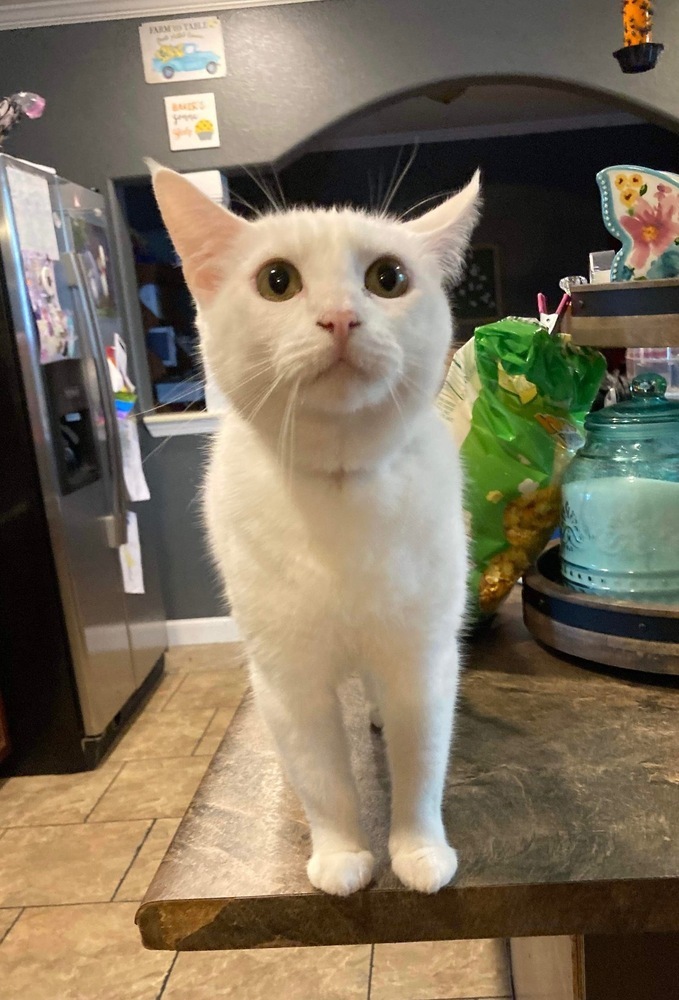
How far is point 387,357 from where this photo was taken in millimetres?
582

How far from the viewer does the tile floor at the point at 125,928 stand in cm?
152

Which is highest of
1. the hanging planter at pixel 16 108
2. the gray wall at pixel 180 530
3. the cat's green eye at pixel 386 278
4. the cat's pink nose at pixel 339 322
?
the hanging planter at pixel 16 108

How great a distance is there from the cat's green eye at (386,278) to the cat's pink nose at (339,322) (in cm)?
7

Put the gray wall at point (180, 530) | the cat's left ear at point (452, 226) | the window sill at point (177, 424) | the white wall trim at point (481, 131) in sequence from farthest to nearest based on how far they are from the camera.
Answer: the white wall trim at point (481, 131) → the gray wall at point (180, 530) → the window sill at point (177, 424) → the cat's left ear at point (452, 226)

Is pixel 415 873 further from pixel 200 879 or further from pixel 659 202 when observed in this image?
pixel 659 202

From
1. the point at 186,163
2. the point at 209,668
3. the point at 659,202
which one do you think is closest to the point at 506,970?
the point at 659,202

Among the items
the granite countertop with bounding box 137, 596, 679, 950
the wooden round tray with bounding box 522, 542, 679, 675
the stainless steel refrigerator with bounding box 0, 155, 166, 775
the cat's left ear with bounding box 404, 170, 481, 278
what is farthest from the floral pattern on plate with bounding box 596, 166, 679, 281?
the stainless steel refrigerator with bounding box 0, 155, 166, 775

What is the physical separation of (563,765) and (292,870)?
11.2 inches

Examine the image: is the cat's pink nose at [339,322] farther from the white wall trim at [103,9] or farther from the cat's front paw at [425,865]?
the white wall trim at [103,9]

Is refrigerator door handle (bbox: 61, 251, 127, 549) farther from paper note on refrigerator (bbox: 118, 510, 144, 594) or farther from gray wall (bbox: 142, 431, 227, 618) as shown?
gray wall (bbox: 142, 431, 227, 618)

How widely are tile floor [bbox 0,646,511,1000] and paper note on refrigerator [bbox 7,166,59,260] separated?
1472mm

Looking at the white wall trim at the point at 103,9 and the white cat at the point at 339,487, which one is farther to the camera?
the white wall trim at the point at 103,9

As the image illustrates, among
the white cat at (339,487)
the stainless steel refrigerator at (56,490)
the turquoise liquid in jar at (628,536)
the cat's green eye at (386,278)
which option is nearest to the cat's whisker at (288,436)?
the white cat at (339,487)

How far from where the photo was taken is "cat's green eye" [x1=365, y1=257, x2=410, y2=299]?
2.05 ft
